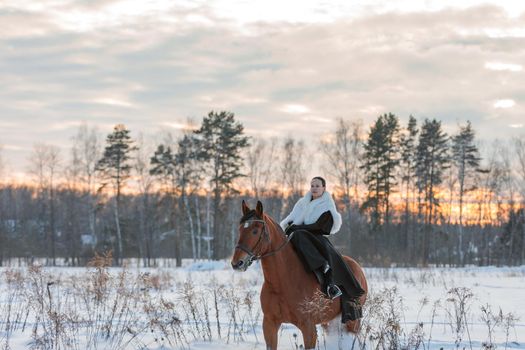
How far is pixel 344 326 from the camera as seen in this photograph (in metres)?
7.50

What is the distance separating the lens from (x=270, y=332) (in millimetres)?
6555

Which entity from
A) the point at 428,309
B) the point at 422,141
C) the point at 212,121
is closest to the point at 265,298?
the point at 428,309

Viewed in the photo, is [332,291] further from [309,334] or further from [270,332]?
[270,332]

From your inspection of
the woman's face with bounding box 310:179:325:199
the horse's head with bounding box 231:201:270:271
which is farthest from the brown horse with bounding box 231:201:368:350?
the woman's face with bounding box 310:179:325:199

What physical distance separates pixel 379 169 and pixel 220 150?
13719 millimetres

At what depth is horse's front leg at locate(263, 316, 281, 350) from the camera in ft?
21.5

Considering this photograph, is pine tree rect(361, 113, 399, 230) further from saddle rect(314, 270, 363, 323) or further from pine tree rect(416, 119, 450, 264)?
saddle rect(314, 270, 363, 323)

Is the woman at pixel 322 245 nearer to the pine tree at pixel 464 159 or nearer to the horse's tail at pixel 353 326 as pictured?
the horse's tail at pixel 353 326

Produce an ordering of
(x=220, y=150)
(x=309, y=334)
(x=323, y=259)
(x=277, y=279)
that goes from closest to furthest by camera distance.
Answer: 1. (x=309, y=334)
2. (x=277, y=279)
3. (x=323, y=259)
4. (x=220, y=150)

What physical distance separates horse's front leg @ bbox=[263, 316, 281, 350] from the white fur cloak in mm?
1521

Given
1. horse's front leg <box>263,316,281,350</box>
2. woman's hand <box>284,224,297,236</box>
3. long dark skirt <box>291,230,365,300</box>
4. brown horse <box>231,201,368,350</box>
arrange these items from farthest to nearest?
woman's hand <box>284,224,297,236</box> < long dark skirt <box>291,230,365,300</box> < horse's front leg <box>263,316,281,350</box> < brown horse <box>231,201,368,350</box>

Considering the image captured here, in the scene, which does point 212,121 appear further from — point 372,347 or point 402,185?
point 372,347

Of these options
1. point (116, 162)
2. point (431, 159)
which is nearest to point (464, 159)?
point (431, 159)

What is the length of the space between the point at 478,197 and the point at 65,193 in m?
42.7
